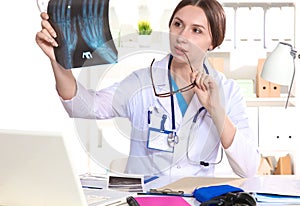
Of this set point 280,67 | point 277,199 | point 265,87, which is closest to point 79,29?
point 280,67

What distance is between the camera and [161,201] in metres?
1.66

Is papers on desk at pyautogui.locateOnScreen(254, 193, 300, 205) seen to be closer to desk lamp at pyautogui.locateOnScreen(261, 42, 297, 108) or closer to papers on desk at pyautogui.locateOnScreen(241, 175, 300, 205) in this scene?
papers on desk at pyautogui.locateOnScreen(241, 175, 300, 205)

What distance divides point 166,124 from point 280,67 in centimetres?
90

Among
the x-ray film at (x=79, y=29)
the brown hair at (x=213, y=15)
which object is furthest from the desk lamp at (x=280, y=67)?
the x-ray film at (x=79, y=29)

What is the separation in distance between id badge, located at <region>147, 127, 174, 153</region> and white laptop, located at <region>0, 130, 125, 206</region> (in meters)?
0.65

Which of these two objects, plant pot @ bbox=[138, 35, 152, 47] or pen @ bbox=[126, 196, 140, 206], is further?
plant pot @ bbox=[138, 35, 152, 47]

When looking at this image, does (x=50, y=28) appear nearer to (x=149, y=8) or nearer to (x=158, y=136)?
(x=158, y=136)

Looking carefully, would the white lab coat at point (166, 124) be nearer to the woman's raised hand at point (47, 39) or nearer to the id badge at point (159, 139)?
the id badge at point (159, 139)

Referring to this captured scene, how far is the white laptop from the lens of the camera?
4.29 ft

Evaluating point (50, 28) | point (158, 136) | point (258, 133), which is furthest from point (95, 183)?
point (258, 133)

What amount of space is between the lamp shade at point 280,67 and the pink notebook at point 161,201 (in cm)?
117

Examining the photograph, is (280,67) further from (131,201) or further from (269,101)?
(131,201)

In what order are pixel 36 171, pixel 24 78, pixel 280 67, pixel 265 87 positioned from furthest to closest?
pixel 265 87
pixel 24 78
pixel 280 67
pixel 36 171

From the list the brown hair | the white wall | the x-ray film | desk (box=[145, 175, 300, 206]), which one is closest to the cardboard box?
the white wall
